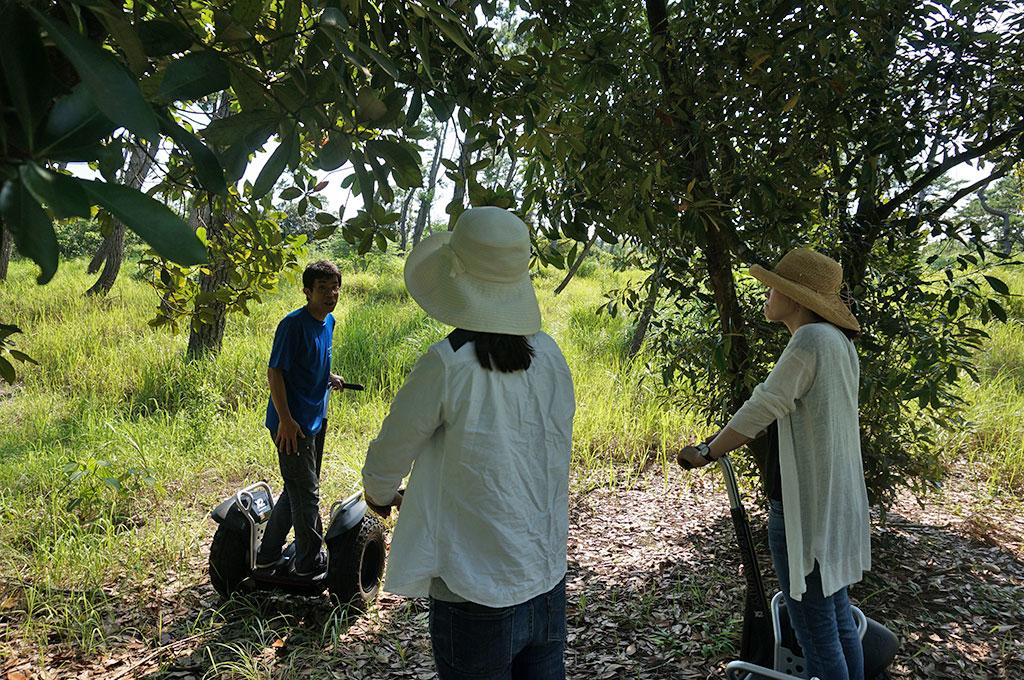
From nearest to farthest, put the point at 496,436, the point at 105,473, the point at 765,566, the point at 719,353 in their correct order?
1. the point at 496,436
2. the point at 719,353
3. the point at 765,566
4. the point at 105,473

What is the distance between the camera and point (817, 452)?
7.14ft

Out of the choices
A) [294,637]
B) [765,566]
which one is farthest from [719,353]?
[294,637]

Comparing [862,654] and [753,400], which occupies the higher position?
A: [753,400]

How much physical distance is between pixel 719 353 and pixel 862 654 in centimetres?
117

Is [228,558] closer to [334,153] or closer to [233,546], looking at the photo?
[233,546]

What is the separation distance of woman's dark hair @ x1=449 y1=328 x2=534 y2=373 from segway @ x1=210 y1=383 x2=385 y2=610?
1.77 metres

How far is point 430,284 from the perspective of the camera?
1799 mm

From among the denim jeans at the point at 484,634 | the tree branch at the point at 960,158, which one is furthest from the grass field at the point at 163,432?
the denim jeans at the point at 484,634

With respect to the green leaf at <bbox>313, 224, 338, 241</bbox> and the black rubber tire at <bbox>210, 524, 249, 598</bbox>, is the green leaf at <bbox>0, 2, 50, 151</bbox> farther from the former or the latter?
the black rubber tire at <bbox>210, 524, 249, 598</bbox>

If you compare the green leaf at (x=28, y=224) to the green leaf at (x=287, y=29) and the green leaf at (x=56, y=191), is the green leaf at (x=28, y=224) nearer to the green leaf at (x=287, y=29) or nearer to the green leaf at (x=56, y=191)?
the green leaf at (x=56, y=191)

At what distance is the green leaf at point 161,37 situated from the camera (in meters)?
1.16

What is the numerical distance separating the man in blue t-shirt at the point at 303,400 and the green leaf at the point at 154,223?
7.71ft

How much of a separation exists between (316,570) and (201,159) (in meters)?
2.50

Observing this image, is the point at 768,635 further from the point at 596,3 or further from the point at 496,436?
the point at 596,3
